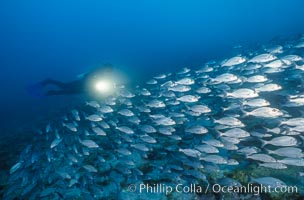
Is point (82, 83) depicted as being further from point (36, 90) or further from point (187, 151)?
point (187, 151)

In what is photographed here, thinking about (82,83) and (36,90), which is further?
(36,90)

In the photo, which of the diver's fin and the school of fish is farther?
the diver's fin

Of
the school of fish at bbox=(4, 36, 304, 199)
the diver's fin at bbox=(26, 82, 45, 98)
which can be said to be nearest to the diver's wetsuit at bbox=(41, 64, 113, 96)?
the diver's fin at bbox=(26, 82, 45, 98)

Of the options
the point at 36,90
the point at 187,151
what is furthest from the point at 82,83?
the point at 187,151

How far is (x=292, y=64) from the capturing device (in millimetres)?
8055

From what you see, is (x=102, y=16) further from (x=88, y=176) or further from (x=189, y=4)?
(x=88, y=176)

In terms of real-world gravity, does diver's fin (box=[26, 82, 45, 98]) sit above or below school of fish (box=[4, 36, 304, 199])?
above

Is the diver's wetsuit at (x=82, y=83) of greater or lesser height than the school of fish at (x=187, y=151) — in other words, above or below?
above

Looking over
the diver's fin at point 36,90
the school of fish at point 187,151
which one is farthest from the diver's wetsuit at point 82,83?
the school of fish at point 187,151

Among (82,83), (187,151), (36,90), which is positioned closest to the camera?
(187,151)

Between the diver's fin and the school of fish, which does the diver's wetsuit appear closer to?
the diver's fin

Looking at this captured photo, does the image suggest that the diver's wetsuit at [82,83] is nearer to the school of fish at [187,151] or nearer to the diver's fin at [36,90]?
the diver's fin at [36,90]

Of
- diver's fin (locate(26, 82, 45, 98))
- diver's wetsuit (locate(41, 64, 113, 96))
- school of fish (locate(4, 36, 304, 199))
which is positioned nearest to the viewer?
school of fish (locate(4, 36, 304, 199))

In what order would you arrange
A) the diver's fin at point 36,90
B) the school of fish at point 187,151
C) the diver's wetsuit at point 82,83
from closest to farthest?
1. the school of fish at point 187,151
2. the diver's wetsuit at point 82,83
3. the diver's fin at point 36,90
